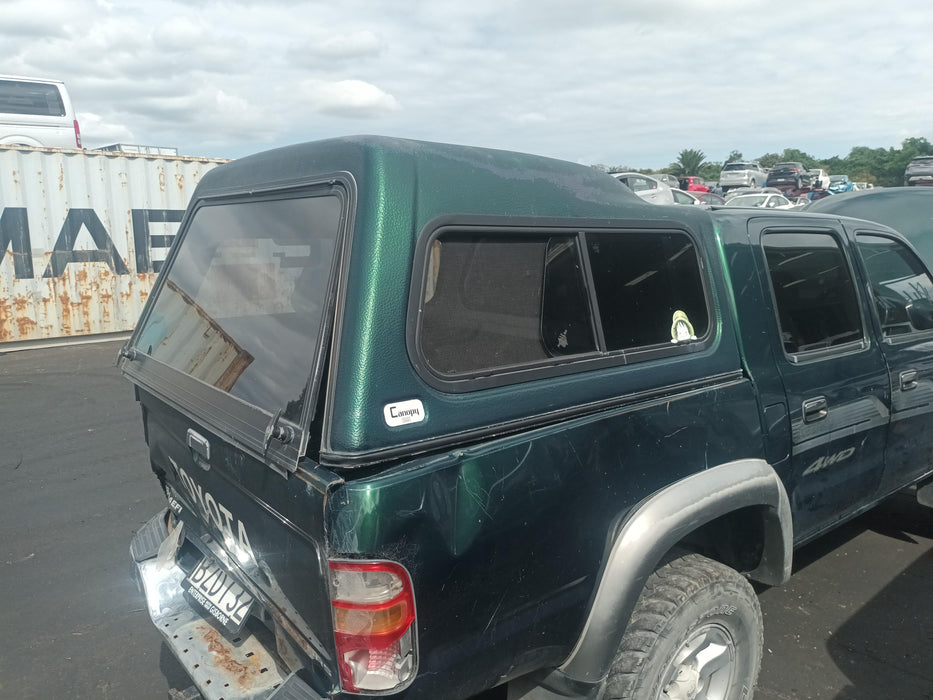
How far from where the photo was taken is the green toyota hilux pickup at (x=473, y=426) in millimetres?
1566

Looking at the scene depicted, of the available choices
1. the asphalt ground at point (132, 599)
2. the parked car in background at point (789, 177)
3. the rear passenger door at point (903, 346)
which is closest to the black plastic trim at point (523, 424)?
the rear passenger door at point (903, 346)

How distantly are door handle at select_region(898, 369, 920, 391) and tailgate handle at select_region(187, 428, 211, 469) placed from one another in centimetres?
281

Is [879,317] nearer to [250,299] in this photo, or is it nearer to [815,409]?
[815,409]

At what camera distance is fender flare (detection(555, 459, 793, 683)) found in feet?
6.12

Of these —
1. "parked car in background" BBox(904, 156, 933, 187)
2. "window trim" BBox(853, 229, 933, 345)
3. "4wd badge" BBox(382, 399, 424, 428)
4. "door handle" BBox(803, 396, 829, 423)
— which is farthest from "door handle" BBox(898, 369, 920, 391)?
"parked car in background" BBox(904, 156, 933, 187)

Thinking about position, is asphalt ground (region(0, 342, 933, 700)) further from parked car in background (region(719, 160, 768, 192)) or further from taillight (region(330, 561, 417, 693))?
parked car in background (region(719, 160, 768, 192))

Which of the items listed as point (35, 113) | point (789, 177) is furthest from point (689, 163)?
point (35, 113)

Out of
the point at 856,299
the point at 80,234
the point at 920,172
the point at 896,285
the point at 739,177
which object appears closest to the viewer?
the point at 856,299

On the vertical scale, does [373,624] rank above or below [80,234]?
below

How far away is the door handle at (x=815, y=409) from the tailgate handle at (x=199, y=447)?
204 cm

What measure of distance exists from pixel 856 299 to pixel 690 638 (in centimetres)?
166

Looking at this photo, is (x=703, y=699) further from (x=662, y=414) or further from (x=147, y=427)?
(x=147, y=427)

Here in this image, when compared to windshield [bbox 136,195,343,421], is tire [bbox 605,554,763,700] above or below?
below

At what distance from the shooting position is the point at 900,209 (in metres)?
6.18
